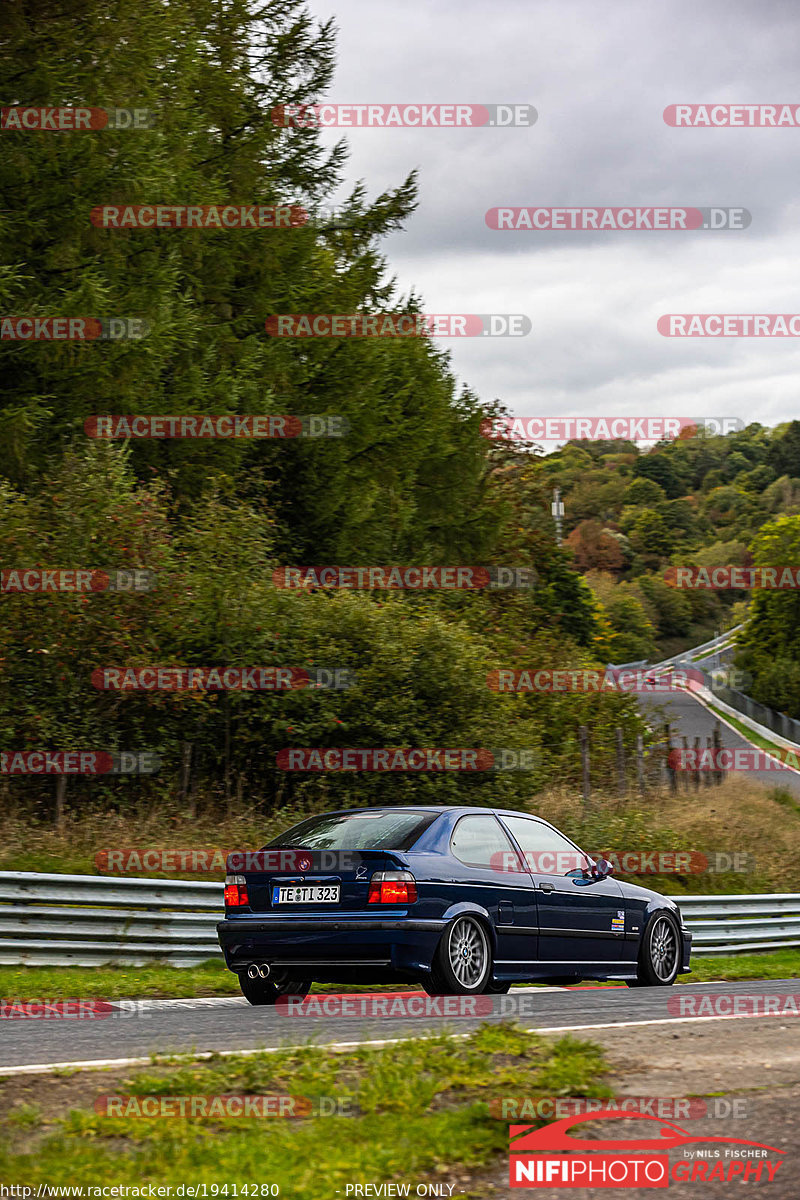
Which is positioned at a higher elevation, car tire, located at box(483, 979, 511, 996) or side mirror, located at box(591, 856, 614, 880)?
side mirror, located at box(591, 856, 614, 880)

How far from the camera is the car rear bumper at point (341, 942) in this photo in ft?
29.0

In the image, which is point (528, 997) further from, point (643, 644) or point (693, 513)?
point (693, 513)

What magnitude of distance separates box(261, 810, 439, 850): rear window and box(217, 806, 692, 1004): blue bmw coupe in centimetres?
1

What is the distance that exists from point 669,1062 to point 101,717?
10667 mm

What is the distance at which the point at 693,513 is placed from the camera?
505 feet

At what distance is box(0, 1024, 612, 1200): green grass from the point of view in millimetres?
4203

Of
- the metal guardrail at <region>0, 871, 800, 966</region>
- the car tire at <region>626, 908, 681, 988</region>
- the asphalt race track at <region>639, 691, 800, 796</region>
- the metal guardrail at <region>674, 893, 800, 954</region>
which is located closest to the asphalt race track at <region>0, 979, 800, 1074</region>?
the car tire at <region>626, 908, 681, 988</region>

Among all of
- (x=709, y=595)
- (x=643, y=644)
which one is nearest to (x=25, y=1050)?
(x=643, y=644)

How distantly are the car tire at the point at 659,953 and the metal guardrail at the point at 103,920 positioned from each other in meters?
3.70

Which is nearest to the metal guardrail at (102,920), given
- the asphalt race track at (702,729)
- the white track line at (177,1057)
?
the white track line at (177,1057)

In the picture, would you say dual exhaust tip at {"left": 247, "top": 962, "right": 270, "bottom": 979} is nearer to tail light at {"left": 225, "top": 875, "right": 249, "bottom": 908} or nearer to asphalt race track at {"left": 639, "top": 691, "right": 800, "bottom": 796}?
tail light at {"left": 225, "top": 875, "right": 249, "bottom": 908}

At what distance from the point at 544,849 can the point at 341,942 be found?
221 centimetres

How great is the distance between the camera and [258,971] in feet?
31.1

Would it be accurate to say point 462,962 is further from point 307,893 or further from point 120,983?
point 120,983
